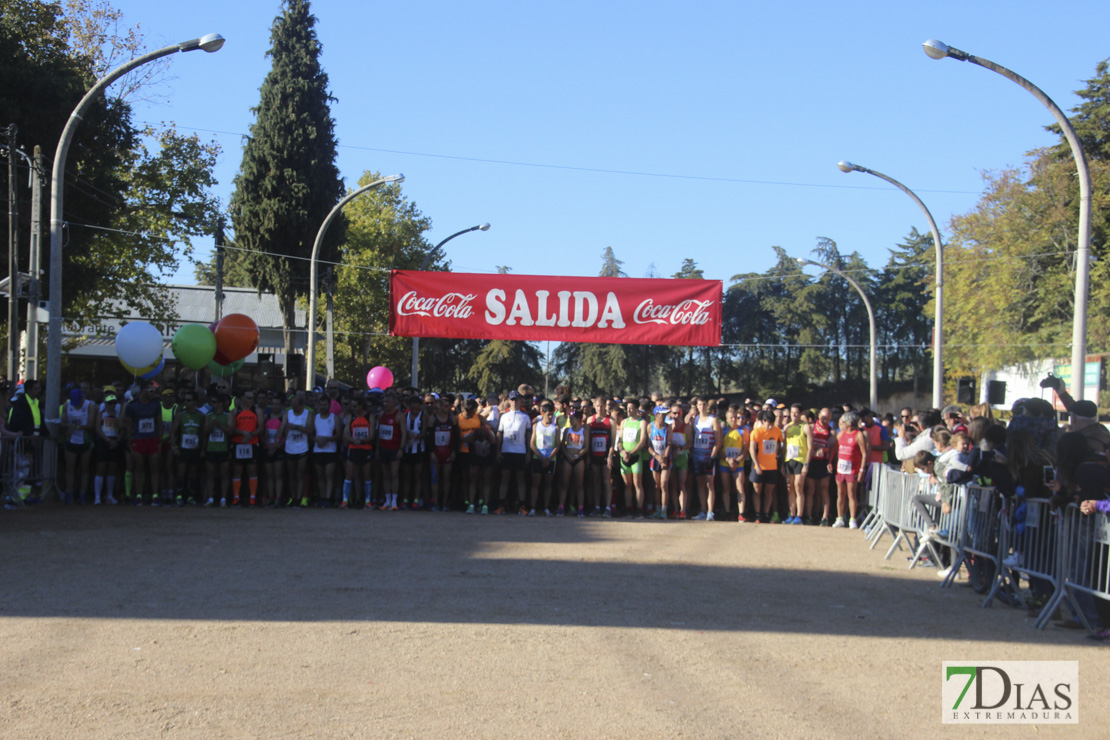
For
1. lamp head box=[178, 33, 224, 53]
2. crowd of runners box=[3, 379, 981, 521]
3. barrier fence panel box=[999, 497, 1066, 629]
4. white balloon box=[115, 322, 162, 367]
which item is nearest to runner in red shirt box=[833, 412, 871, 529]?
crowd of runners box=[3, 379, 981, 521]

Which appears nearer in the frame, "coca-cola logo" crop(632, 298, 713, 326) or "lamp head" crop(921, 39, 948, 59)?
"lamp head" crop(921, 39, 948, 59)

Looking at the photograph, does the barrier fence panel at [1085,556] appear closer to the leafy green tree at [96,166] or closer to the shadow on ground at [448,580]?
the shadow on ground at [448,580]

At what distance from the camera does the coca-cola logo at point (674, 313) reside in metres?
17.5

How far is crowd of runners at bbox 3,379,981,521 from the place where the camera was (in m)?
14.3

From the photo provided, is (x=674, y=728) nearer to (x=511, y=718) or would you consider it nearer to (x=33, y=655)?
(x=511, y=718)

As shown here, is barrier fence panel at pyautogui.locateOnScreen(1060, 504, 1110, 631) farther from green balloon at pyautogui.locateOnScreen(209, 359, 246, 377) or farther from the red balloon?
green balloon at pyautogui.locateOnScreen(209, 359, 246, 377)

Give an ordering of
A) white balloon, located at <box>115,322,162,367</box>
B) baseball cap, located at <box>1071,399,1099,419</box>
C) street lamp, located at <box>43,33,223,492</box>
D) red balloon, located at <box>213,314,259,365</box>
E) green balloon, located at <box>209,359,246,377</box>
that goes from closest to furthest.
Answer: baseball cap, located at <box>1071,399,1099,419</box> → street lamp, located at <box>43,33,223,492</box> → white balloon, located at <box>115,322,162,367</box> → red balloon, located at <box>213,314,259,365</box> → green balloon, located at <box>209,359,246,377</box>

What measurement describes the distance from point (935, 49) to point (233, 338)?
46.9 ft

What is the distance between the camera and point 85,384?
14906 millimetres

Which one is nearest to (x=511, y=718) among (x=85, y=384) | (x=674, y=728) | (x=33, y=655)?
(x=674, y=728)

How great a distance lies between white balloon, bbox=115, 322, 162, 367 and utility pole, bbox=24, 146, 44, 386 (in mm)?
1569

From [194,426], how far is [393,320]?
466cm

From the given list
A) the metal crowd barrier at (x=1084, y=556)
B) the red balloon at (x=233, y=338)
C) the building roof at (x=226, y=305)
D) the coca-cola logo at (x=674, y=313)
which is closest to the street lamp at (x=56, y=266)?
the red balloon at (x=233, y=338)

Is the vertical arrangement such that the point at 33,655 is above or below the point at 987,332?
below
